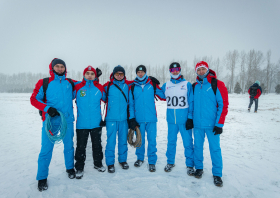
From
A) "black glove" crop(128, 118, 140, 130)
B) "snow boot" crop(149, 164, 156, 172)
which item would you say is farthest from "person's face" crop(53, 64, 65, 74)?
"snow boot" crop(149, 164, 156, 172)

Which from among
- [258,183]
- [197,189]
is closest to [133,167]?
[197,189]

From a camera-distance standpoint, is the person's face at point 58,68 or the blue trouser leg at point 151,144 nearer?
the person's face at point 58,68

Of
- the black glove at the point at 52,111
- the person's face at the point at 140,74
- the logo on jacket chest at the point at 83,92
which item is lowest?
the black glove at the point at 52,111

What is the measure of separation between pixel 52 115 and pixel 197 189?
294 cm

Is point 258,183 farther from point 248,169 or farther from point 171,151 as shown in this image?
point 171,151

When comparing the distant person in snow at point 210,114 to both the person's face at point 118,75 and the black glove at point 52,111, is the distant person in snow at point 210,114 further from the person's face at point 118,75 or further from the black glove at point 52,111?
the black glove at point 52,111

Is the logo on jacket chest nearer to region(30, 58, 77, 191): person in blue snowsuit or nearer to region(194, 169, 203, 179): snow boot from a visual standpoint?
region(30, 58, 77, 191): person in blue snowsuit

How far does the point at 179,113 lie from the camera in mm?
3080

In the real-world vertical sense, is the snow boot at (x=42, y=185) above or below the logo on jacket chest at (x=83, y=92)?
below

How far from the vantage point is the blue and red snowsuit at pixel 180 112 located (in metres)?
3.06

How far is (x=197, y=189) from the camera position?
2480 millimetres

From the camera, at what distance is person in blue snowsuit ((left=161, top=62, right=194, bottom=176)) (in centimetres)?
305

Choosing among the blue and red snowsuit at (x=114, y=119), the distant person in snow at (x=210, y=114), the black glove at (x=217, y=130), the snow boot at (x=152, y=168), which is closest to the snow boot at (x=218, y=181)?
the distant person in snow at (x=210, y=114)

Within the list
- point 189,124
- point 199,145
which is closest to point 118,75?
point 189,124
